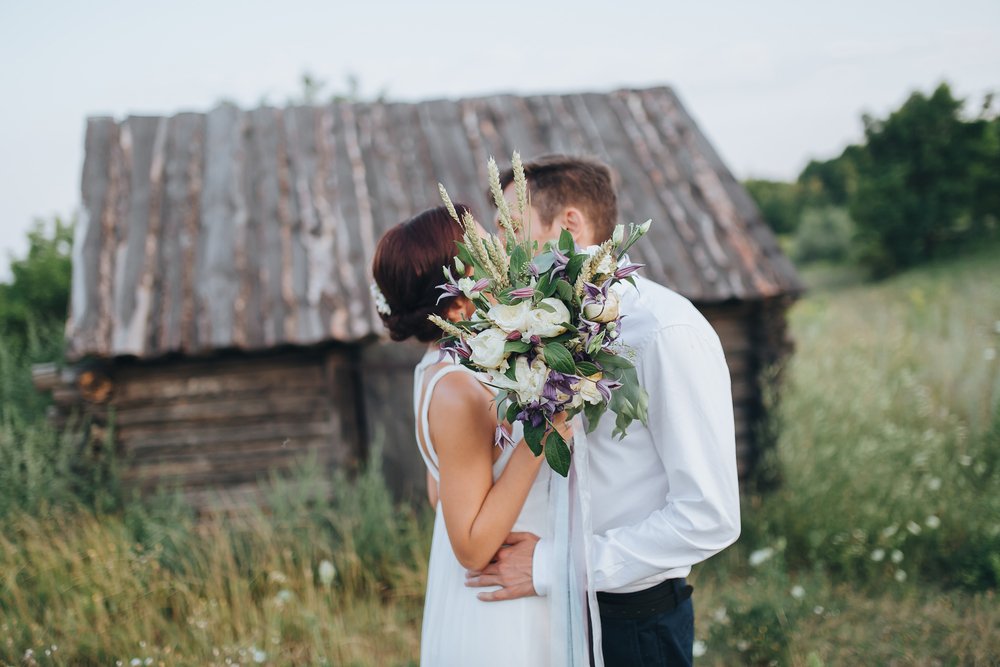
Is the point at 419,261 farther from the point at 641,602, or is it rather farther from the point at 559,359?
the point at 641,602

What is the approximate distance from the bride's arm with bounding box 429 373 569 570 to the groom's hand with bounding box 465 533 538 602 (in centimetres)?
4

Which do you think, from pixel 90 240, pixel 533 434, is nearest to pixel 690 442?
pixel 533 434

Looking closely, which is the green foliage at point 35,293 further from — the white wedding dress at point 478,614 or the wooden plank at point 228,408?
the white wedding dress at point 478,614

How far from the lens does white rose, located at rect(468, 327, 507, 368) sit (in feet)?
4.78

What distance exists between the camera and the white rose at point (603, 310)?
1462 millimetres

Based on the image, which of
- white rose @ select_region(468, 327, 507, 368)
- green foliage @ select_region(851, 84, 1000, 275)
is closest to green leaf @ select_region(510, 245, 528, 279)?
white rose @ select_region(468, 327, 507, 368)

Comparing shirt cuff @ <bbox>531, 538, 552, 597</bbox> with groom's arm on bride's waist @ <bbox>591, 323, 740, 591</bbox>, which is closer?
groom's arm on bride's waist @ <bbox>591, 323, 740, 591</bbox>

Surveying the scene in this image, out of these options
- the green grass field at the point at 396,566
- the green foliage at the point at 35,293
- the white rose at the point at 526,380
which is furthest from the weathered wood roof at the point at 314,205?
the white rose at the point at 526,380

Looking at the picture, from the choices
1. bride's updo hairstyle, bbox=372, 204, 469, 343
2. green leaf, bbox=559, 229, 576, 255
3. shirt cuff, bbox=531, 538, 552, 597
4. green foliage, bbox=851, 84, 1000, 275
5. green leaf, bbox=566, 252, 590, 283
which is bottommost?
shirt cuff, bbox=531, 538, 552, 597

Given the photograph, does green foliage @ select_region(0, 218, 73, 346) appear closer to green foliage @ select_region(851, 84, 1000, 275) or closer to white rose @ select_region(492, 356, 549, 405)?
white rose @ select_region(492, 356, 549, 405)

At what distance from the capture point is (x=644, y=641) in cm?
191

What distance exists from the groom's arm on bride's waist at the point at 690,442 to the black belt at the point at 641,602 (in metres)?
0.20

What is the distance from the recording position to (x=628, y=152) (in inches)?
268

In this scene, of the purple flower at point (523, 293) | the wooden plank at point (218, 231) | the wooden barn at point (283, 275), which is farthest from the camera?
the wooden barn at point (283, 275)
